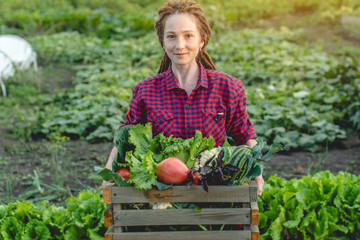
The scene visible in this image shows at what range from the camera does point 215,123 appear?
233cm

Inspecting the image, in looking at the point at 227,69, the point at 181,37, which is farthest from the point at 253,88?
the point at 181,37

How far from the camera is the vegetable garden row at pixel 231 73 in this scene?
290cm

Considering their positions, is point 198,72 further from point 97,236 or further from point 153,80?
point 97,236

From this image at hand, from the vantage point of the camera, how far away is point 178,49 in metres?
2.20

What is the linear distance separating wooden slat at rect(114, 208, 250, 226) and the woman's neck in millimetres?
781

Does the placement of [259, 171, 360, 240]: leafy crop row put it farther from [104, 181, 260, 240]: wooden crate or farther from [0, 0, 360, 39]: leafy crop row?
[0, 0, 360, 39]: leafy crop row

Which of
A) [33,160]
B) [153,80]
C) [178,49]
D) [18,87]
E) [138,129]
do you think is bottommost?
[33,160]

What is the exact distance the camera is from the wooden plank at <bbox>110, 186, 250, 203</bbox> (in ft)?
5.67

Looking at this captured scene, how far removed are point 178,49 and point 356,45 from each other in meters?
8.73

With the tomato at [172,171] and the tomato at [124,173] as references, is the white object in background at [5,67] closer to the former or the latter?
the tomato at [124,173]

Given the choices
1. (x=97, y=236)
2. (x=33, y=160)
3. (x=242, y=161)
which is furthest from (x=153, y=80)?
(x=33, y=160)

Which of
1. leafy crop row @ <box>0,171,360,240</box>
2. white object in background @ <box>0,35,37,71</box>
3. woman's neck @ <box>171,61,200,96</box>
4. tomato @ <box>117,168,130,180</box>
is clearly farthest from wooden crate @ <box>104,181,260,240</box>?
white object in background @ <box>0,35,37,71</box>

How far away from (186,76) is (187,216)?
863mm

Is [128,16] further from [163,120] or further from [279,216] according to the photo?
[163,120]
